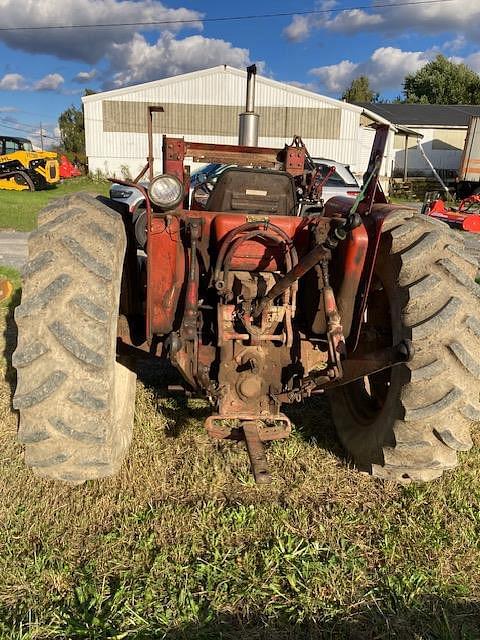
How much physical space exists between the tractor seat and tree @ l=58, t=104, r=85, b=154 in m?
43.7

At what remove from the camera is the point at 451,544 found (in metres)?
2.86

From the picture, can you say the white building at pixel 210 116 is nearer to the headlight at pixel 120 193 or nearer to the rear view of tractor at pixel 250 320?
the headlight at pixel 120 193

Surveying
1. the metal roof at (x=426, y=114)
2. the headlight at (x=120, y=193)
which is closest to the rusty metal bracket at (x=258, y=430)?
the headlight at (x=120, y=193)

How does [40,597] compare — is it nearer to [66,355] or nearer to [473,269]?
[66,355]

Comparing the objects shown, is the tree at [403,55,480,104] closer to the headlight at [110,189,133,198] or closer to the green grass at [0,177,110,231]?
the green grass at [0,177,110,231]

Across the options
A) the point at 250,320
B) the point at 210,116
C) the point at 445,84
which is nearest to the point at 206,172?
the point at 250,320

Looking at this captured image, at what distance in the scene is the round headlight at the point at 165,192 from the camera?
2932 millimetres

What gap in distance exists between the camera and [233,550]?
2.71 m

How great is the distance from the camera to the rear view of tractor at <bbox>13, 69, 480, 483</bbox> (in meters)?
2.68

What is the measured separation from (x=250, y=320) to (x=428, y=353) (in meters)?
1.00

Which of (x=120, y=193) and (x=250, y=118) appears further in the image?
(x=120, y=193)

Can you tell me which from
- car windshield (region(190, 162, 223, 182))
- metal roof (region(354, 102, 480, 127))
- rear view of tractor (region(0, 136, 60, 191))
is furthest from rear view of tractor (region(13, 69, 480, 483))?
metal roof (region(354, 102, 480, 127))

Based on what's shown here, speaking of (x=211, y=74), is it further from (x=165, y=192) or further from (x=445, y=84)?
(x=445, y=84)

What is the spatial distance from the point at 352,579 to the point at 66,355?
172cm
